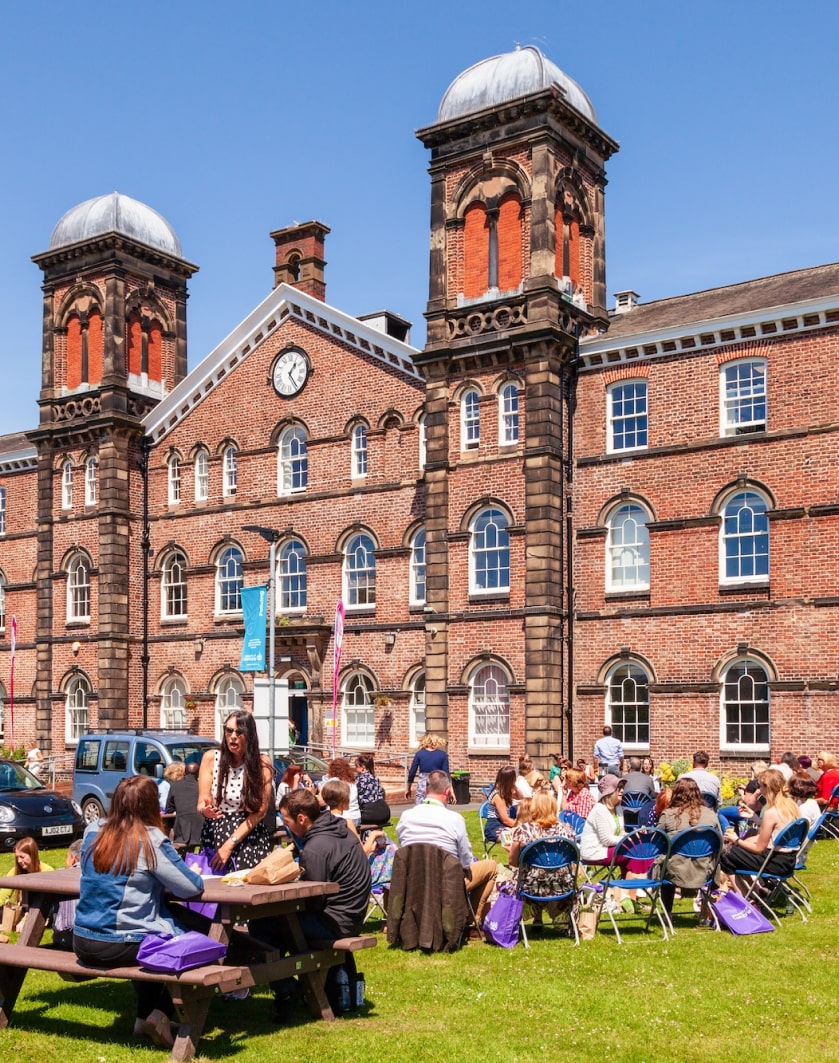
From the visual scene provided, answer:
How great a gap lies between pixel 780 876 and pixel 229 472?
81.0 feet

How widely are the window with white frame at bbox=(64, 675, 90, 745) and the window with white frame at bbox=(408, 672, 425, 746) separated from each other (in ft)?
38.3

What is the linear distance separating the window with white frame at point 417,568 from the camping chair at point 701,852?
735 inches

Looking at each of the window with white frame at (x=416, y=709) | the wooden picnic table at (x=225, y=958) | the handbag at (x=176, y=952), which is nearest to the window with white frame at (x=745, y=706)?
the window with white frame at (x=416, y=709)

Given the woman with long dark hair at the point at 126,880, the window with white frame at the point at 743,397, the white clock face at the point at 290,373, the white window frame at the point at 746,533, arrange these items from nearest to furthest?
1. the woman with long dark hair at the point at 126,880
2. the white window frame at the point at 746,533
3. the window with white frame at the point at 743,397
4. the white clock face at the point at 290,373

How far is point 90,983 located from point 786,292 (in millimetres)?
21904

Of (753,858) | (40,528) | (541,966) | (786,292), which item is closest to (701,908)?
(753,858)

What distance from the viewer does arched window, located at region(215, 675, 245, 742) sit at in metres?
34.1

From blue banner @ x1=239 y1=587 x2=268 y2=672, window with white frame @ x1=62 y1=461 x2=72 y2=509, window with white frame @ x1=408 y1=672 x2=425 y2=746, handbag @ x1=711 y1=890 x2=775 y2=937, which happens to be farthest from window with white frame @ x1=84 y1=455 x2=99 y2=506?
handbag @ x1=711 y1=890 x2=775 y2=937

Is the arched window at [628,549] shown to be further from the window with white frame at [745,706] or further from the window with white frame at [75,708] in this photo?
the window with white frame at [75,708]

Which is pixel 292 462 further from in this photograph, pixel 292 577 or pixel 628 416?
pixel 628 416

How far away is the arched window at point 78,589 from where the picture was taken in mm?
37531

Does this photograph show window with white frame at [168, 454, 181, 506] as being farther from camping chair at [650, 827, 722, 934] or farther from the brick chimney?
camping chair at [650, 827, 722, 934]

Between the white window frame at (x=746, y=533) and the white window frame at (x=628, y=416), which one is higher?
the white window frame at (x=628, y=416)

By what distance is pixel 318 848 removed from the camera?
9.21m
